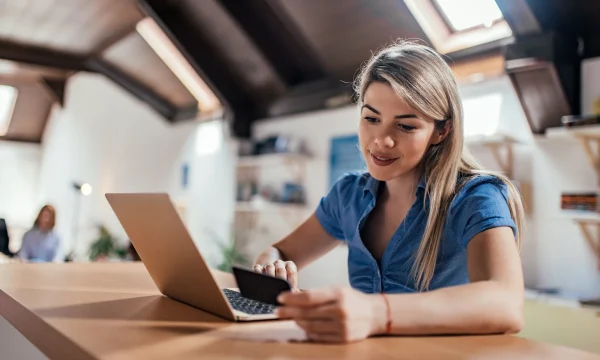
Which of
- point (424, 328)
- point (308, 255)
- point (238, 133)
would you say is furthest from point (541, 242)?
point (238, 133)

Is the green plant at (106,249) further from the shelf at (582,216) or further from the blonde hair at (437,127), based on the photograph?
the blonde hair at (437,127)

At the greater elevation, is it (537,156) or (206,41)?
(206,41)

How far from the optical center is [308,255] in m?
1.53

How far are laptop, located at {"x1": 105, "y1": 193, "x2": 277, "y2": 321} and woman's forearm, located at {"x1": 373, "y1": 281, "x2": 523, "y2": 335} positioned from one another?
0.21 meters

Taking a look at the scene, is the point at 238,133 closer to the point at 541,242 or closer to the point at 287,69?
the point at 287,69

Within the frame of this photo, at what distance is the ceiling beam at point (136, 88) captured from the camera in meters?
6.52

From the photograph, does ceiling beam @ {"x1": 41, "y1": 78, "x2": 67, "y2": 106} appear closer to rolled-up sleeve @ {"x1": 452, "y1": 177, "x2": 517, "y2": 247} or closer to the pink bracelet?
rolled-up sleeve @ {"x1": 452, "y1": 177, "x2": 517, "y2": 247}

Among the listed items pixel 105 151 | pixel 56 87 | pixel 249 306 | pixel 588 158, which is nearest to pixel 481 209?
pixel 249 306

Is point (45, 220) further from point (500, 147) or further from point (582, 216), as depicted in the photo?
point (582, 216)

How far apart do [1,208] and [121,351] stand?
31.4 ft

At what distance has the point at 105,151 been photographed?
7496 millimetres

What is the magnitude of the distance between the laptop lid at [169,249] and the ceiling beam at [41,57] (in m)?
5.74

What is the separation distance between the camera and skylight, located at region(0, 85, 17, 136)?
848 cm

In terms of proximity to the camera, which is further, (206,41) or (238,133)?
A: (238,133)
